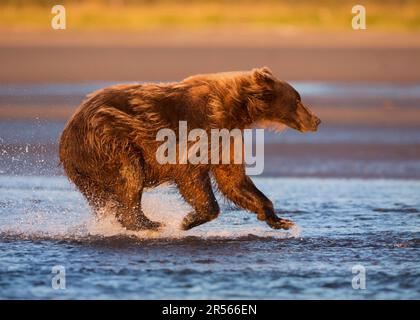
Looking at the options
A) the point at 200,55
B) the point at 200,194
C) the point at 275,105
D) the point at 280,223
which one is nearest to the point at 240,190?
the point at 200,194

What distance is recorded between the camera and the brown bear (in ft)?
29.5

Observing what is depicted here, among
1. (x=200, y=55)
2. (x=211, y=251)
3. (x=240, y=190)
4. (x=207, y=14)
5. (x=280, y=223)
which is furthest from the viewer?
(x=207, y=14)

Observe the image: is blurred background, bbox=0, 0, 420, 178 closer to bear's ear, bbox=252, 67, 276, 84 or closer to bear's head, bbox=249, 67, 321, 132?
bear's head, bbox=249, 67, 321, 132

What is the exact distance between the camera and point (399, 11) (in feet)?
108

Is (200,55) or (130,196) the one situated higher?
(200,55)

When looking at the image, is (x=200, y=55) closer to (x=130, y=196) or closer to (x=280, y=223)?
(x=280, y=223)

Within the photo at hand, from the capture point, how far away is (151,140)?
902cm

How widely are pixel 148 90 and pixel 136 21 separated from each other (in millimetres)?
21616

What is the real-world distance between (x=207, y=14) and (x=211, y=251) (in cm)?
2330

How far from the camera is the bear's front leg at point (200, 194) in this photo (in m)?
9.11

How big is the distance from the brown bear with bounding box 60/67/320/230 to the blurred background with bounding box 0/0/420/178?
142 inches

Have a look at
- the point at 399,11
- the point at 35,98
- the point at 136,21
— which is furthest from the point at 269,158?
the point at 399,11

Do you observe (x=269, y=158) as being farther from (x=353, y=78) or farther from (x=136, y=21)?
(x=136, y=21)

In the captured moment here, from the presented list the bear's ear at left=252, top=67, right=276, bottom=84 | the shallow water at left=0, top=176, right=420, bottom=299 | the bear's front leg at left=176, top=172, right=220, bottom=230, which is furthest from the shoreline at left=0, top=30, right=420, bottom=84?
the bear's front leg at left=176, top=172, right=220, bottom=230
